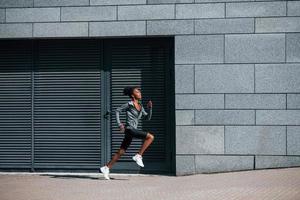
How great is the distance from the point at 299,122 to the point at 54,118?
5296 millimetres

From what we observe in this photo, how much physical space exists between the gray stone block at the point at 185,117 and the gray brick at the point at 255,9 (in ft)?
7.21

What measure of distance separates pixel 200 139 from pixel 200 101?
0.80 m

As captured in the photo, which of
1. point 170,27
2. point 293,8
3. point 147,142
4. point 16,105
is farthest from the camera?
point 16,105

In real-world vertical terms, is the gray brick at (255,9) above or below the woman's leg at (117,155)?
above

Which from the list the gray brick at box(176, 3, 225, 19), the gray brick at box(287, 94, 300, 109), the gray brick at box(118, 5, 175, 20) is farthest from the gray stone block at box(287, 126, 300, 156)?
the gray brick at box(118, 5, 175, 20)

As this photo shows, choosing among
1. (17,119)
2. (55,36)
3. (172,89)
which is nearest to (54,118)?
(17,119)

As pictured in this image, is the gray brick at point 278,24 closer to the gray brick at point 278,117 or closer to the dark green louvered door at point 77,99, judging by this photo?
the gray brick at point 278,117

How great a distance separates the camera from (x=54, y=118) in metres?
13.4

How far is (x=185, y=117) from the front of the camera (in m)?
12.6

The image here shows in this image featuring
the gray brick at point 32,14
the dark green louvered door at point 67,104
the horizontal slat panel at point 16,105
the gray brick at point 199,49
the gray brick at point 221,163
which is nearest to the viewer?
the gray brick at point 221,163

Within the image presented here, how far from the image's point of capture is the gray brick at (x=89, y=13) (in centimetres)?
1287

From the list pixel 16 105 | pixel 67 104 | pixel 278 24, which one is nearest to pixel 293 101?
pixel 278 24

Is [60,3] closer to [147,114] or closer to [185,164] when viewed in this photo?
[147,114]

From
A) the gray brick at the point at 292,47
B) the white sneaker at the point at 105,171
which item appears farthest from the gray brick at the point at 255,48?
the white sneaker at the point at 105,171
